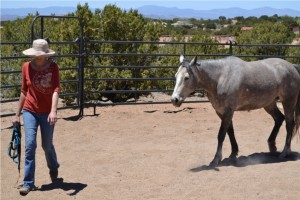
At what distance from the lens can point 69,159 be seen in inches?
257

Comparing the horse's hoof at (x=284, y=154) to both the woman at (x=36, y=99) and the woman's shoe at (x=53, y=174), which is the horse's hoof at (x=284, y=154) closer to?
the woman's shoe at (x=53, y=174)

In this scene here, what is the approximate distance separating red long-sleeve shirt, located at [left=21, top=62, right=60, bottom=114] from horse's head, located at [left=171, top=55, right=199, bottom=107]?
1.52 meters

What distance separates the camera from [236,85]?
6.04m

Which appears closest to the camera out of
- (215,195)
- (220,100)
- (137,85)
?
(215,195)

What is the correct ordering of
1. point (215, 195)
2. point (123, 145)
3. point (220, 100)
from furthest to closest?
point (123, 145) → point (220, 100) → point (215, 195)

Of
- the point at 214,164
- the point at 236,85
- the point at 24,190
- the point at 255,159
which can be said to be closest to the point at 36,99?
the point at 24,190

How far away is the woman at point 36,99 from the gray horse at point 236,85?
5.04ft

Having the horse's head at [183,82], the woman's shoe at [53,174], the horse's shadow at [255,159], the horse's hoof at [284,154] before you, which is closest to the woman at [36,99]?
the woman's shoe at [53,174]

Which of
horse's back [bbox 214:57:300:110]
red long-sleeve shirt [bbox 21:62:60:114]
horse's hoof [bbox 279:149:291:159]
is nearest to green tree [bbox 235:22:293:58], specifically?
horse's back [bbox 214:57:300:110]

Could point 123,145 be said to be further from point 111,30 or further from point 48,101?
point 111,30

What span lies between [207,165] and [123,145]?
1681 mm

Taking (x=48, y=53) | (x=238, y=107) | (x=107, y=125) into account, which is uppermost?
(x=48, y=53)

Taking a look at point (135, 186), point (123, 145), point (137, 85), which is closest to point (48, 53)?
point (135, 186)

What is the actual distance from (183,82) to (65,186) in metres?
1.89
